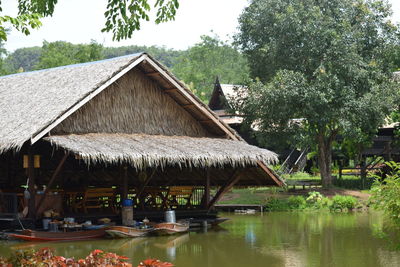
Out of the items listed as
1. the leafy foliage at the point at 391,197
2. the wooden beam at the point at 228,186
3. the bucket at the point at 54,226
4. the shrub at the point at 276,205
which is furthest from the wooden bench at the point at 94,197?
the leafy foliage at the point at 391,197

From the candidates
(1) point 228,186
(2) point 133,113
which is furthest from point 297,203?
(2) point 133,113

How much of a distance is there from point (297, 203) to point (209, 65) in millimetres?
46019

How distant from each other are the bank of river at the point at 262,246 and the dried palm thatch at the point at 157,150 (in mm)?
1863

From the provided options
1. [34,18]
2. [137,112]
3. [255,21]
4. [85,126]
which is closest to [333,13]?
[255,21]

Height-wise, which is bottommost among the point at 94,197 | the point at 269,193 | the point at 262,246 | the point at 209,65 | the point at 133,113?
the point at 262,246

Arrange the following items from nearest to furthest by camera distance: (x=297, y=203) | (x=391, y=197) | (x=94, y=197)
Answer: (x=391, y=197), (x=94, y=197), (x=297, y=203)

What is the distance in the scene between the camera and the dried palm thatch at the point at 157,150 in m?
15.6

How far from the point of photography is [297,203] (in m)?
26.1

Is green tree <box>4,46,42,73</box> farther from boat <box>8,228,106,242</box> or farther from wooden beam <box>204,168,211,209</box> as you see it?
boat <box>8,228,106,242</box>

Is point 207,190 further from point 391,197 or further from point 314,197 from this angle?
point 391,197

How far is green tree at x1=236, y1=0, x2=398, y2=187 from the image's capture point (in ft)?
88.0

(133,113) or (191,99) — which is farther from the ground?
(191,99)

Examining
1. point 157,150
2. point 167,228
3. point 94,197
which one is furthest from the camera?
point 94,197

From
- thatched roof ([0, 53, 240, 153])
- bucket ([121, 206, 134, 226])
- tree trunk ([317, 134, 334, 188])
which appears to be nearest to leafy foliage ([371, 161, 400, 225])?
thatched roof ([0, 53, 240, 153])
